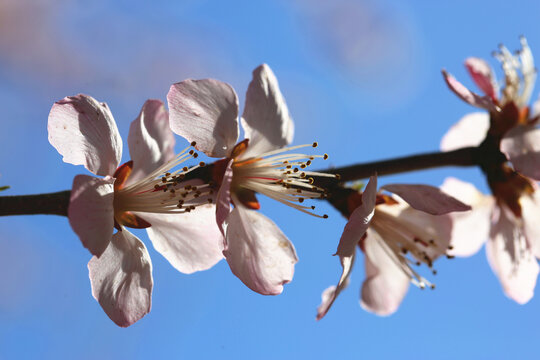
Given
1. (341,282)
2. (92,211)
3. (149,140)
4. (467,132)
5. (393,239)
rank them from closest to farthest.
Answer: (92,211) → (341,282) → (149,140) → (393,239) → (467,132)

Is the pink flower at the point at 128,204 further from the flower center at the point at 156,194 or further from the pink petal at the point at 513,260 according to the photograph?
the pink petal at the point at 513,260

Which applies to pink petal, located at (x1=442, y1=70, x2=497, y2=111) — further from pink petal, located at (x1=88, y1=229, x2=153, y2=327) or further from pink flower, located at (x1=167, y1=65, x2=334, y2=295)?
pink petal, located at (x1=88, y1=229, x2=153, y2=327)

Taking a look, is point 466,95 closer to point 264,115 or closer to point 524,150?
point 524,150

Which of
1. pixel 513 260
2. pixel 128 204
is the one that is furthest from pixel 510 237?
pixel 128 204

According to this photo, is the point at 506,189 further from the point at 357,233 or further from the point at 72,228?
the point at 72,228

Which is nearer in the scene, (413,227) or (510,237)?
(413,227)

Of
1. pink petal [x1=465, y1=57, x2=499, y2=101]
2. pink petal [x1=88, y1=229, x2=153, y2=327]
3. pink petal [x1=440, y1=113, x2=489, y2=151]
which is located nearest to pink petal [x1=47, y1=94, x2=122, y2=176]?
pink petal [x1=88, y1=229, x2=153, y2=327]
